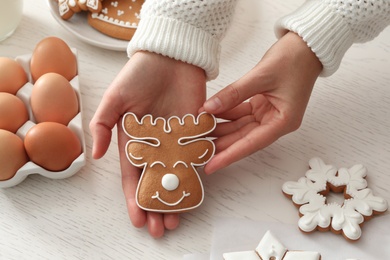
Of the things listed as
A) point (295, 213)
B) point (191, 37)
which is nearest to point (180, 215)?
point (295, 213)

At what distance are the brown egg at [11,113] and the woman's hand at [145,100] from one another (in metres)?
0.13

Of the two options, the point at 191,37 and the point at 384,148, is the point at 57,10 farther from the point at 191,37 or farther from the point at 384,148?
the point at 384,148

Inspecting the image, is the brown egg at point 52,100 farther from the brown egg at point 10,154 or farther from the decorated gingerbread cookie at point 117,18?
the decorated gingerbread cookie at point 117,18

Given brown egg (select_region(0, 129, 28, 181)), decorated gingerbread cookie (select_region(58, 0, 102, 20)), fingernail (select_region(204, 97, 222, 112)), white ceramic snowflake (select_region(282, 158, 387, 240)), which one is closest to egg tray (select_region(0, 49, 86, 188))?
brown egg (select_region(0, 129, 28, 181))

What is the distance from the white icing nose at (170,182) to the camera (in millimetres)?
875

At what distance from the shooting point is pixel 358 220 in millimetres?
878

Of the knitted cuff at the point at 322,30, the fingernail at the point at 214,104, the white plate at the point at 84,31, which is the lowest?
the white plate at the point at 84,31

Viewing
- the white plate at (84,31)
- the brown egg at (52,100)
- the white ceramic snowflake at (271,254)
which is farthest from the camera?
the white plate at (84,31)

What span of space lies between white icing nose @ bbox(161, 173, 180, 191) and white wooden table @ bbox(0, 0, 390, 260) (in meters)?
0.07

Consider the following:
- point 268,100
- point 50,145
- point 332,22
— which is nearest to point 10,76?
point 50,145

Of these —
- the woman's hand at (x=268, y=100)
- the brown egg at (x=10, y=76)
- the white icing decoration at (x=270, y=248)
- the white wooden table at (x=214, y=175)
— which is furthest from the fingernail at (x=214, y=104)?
the brown egg at (x=10, y=76)

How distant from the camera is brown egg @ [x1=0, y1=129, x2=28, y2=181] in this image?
88 cm

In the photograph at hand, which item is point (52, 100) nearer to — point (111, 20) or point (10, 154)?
point (10, 154)

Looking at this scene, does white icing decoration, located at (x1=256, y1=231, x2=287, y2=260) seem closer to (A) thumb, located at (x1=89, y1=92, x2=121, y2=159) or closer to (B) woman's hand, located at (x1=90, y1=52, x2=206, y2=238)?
(B) woman's hand, located at (x1=90, y1=52, x2=206, y2=238)
